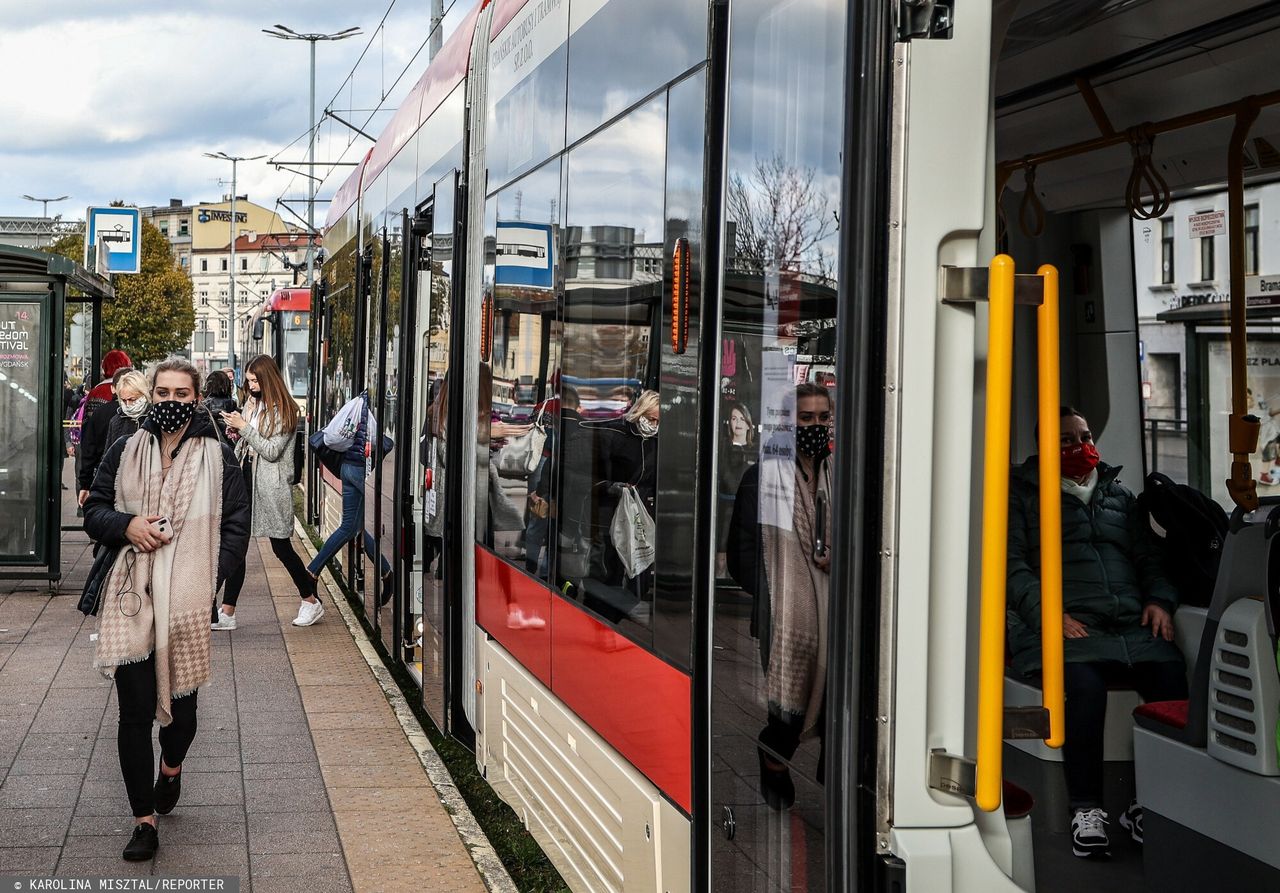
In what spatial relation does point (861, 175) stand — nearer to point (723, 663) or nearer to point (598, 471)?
point (723, 663)

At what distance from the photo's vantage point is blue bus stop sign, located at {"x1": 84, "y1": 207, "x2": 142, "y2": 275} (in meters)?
15.1

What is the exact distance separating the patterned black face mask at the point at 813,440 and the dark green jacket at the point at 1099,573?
281 centimetres

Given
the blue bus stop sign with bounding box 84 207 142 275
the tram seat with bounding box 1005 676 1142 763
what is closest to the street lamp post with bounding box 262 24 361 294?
the blue bus stop sign with bounding box 84 207 142 275

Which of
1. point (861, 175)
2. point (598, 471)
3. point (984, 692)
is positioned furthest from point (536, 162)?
point (984, 692)

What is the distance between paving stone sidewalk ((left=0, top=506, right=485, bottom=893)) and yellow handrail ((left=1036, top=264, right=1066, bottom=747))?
134 inches

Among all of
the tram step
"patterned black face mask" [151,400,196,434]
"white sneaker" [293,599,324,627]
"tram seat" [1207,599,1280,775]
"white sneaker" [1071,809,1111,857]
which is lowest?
"white sneaker" [1071,809,1111,857]

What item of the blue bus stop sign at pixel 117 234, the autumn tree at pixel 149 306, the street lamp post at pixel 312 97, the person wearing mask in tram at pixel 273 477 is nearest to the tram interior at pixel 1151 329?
the person wearing mask in tram at pixel 273 477

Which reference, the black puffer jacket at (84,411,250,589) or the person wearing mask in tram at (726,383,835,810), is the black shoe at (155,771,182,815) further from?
the person wearing mask in tram at (726,383,835,810)

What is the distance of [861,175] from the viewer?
2.48 meters

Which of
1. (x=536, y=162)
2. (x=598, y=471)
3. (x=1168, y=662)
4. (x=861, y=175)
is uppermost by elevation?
(x=536, y=162)

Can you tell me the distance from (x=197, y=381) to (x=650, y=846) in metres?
3.00

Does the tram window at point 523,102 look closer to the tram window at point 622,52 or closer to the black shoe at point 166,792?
the tram window at point 622,52

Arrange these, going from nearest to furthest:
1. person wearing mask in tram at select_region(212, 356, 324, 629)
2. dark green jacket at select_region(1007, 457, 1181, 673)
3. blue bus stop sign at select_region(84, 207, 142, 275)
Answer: dark green jacket at select_region(1007, 457, 1181, 673) < person wearing mask in tram at select_region(212, 356, 324, 629) < blue bus stop sign at select_region(84, 207, 142, 275)

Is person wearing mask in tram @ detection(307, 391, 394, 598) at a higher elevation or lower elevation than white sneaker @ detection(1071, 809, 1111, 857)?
higher
